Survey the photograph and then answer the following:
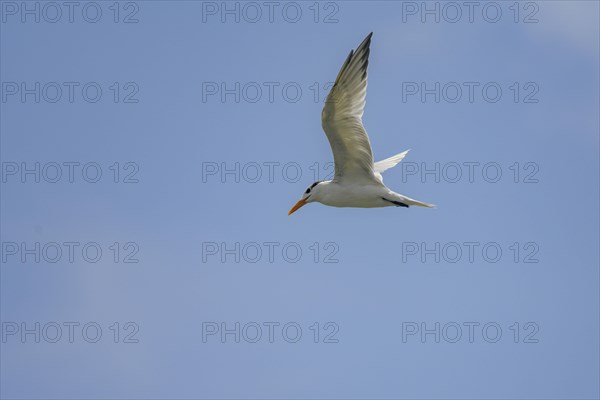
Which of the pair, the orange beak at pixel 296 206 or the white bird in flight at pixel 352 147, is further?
the orange beak at pixel 296 206

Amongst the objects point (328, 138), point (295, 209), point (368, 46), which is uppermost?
point (368, 46)

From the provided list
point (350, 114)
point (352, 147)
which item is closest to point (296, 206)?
point (352, 147)

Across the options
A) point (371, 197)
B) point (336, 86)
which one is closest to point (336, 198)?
point (371, 197)

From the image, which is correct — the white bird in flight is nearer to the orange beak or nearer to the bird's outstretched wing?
the bird's outstretched wing

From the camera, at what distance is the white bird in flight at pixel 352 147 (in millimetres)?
17391

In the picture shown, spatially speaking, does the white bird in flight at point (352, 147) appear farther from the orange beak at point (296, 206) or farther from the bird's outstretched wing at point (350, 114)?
the orange beak at point (296, 206)

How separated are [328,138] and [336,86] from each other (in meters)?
0.87

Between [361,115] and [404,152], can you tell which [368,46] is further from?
[404,152]

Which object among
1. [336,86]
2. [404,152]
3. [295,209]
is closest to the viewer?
[336,86]

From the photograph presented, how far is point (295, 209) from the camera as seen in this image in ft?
61.9

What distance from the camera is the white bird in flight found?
17391mm

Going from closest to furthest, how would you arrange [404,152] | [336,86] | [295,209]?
[336,86] → [295,209] → [404,152]

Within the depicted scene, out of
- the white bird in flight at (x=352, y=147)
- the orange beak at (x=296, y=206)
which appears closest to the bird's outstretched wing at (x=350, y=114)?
the white bird in flight at (x=352, y=147)

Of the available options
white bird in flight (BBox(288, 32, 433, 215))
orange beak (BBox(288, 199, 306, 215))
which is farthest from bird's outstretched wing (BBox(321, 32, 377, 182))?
orange beak (BBox(288, 199, 306, 215))
